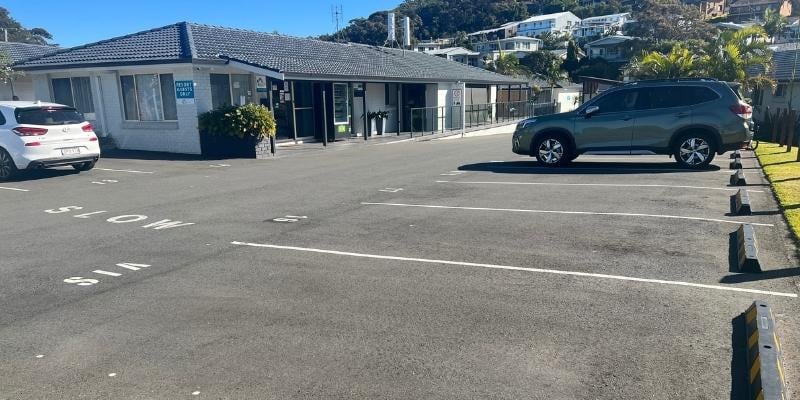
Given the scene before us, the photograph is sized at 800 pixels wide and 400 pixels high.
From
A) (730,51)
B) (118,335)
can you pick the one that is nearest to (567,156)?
(118,335)

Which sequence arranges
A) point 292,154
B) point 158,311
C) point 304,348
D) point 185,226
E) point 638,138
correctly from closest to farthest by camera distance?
point 304,348
point 158,311
point 185,226
point 638,138
point 292,154

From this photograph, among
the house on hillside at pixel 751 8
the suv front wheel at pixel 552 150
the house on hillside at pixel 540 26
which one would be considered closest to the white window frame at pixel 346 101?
the suv front wheel at pixel 552 150

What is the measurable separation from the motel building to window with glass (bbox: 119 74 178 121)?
33 mm

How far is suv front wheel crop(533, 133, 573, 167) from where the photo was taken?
1290 centimetres

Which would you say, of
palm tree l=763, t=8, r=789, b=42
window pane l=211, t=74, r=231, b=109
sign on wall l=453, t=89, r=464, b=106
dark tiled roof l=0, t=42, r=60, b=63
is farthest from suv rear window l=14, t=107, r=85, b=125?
palm tree l=763, t=8, r=789, b=42

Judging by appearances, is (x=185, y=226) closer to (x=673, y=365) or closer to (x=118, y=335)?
(x=118, y=335)

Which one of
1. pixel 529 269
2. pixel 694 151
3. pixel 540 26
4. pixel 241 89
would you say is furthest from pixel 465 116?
pixel 540 26

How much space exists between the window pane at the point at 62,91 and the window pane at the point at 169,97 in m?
4.47

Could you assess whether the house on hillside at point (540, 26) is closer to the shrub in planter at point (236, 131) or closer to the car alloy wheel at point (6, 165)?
the shrub in planter at point (236, 131)

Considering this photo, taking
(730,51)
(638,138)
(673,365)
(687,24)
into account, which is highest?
(687,24)

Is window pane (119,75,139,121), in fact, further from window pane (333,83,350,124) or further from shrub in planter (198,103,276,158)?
window pane (333,83,350,124)

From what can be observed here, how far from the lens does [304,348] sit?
3986 mm

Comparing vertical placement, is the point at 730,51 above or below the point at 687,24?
below

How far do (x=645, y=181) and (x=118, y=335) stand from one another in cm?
A: 936
